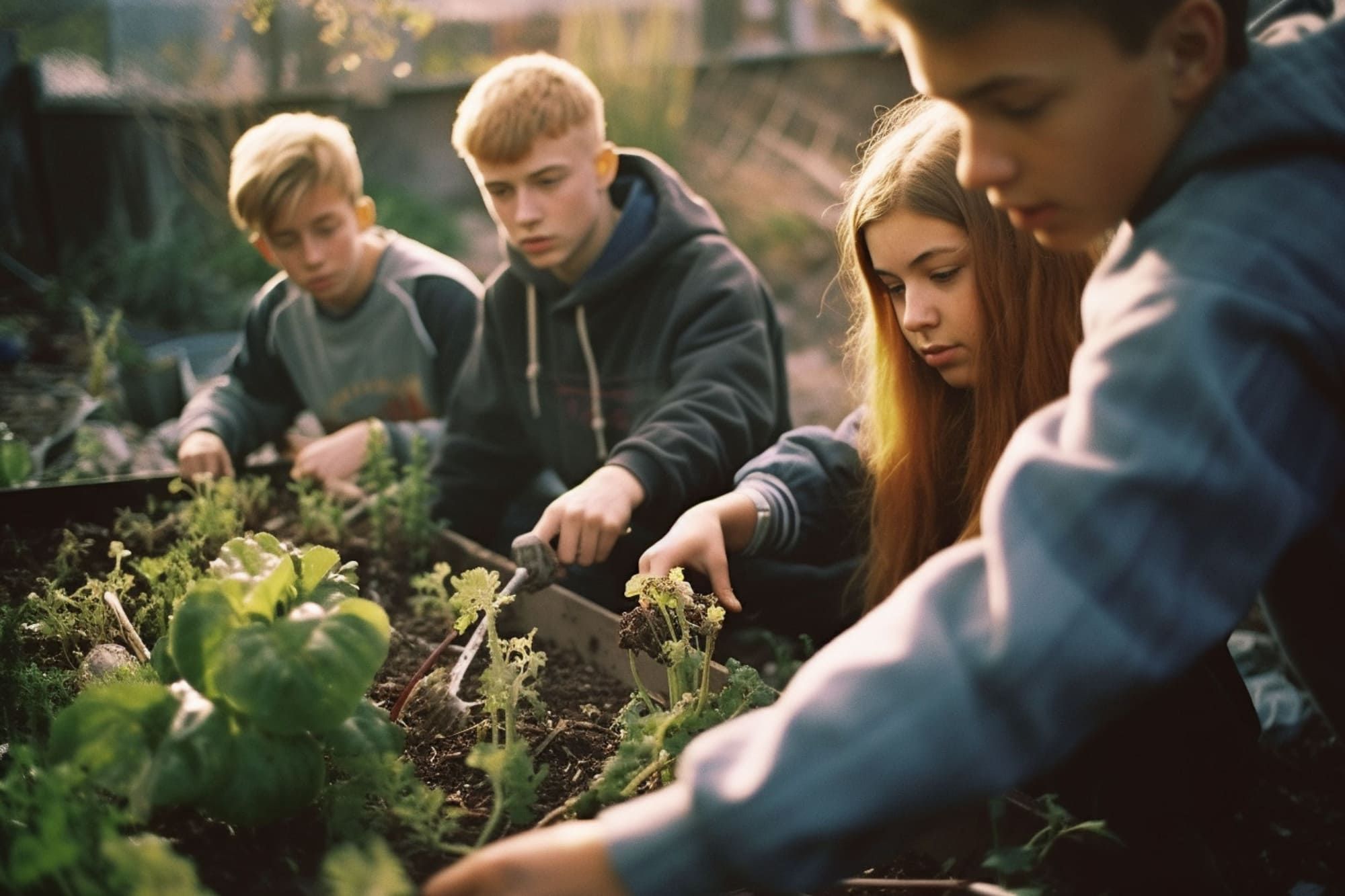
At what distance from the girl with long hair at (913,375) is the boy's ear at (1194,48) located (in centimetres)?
91

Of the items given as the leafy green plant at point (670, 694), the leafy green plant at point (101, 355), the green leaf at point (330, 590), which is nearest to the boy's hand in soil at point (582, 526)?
the leafy green plant at point (670, 694)

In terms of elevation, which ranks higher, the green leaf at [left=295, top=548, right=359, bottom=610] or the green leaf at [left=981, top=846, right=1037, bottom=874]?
the green leaf at [left=295, top=548, right=359, bottom=610]

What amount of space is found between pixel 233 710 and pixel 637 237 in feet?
6.97

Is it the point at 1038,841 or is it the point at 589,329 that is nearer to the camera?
the point at 1038,841

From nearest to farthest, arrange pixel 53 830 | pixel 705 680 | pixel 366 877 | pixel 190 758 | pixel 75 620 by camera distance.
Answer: pixel 366 877, pixel 53 830, pixel 190 758, pixel 705 680, pixel 75 620

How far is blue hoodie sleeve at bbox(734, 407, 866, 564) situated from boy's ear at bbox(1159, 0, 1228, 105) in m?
1.31

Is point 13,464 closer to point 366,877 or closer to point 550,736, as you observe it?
point 550,736

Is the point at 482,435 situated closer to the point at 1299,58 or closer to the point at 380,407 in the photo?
the point at 380,407

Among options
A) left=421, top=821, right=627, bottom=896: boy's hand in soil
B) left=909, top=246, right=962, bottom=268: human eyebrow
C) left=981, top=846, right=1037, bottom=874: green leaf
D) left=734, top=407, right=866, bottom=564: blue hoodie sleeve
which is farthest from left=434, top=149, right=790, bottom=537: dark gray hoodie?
left=421, top=821, right=627, bottom=896: boy's hand in soil

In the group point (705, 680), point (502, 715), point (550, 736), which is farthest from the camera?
point (502, 715)

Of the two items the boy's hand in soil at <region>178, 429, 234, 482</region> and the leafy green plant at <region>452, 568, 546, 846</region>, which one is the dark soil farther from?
the boy's hand in soil at <region>178, 429, 234, 482</region>

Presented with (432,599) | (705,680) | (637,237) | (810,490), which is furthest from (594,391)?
(705,680)

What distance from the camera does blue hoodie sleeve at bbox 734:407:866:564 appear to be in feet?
7.78

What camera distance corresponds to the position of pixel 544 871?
99 centimetres
